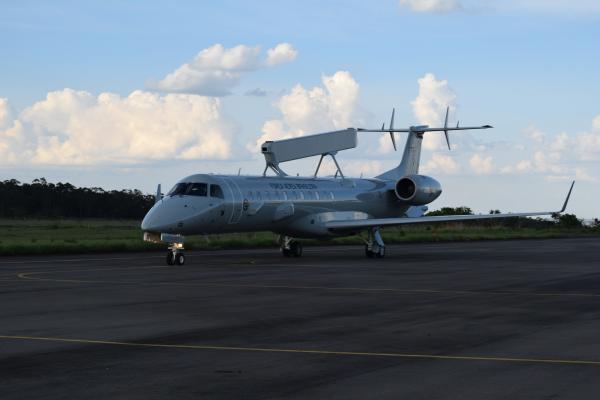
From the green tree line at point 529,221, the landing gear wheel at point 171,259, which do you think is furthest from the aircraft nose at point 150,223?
the green tree line at point 529,221

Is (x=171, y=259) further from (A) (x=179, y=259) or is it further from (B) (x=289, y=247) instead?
(B) (x=289, y=247)

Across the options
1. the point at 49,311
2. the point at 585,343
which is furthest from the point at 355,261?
the point at 585,343

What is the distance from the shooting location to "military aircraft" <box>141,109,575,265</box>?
31281 millimetres

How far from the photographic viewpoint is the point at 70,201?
134m

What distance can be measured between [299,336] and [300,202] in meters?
24.0

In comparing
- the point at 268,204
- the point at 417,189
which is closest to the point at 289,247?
the point at 268,204

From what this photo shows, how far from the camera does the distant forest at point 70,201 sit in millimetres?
130625

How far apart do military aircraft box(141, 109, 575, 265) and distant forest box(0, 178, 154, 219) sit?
288 feet

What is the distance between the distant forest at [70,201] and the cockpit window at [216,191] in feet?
319

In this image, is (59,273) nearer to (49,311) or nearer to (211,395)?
(49,311)

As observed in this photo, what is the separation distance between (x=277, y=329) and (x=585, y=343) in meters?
4.47

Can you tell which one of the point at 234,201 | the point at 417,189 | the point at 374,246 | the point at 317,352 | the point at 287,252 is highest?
the point at 417,189

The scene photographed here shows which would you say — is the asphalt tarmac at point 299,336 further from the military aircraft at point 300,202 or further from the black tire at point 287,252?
the black tire at point 287,252

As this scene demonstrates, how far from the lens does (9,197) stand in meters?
133
